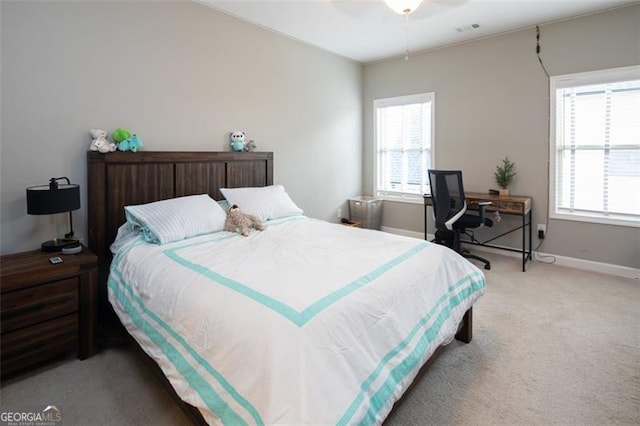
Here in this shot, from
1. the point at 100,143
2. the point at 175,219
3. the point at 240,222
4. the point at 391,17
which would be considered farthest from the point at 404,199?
the point at 100,143

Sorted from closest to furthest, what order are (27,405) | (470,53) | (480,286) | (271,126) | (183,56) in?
(27,405), (480,286), (183,56), (271,126), (470,53)

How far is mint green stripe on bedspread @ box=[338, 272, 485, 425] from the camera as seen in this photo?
4.31 ft

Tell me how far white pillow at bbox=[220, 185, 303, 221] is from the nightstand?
1.19m

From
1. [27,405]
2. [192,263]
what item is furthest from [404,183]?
[27,405]

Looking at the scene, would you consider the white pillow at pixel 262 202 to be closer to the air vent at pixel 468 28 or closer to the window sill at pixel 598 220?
the air vent at pixel 468 28

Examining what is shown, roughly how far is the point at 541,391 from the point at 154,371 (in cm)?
218

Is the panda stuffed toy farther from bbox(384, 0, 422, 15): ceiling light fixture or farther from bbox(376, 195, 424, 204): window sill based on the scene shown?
bbox(376, 195, 424, 204): window sill

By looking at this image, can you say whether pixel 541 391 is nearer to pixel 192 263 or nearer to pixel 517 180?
pixel 192 263

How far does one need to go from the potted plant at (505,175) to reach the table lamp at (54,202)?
421 centimetres

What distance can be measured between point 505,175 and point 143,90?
3935 millimetres

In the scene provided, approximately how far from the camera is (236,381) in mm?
1292

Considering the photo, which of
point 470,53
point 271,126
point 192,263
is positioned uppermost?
point 470,53

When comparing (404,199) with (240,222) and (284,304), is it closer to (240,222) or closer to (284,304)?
(240,222)

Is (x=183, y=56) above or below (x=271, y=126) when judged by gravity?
above
